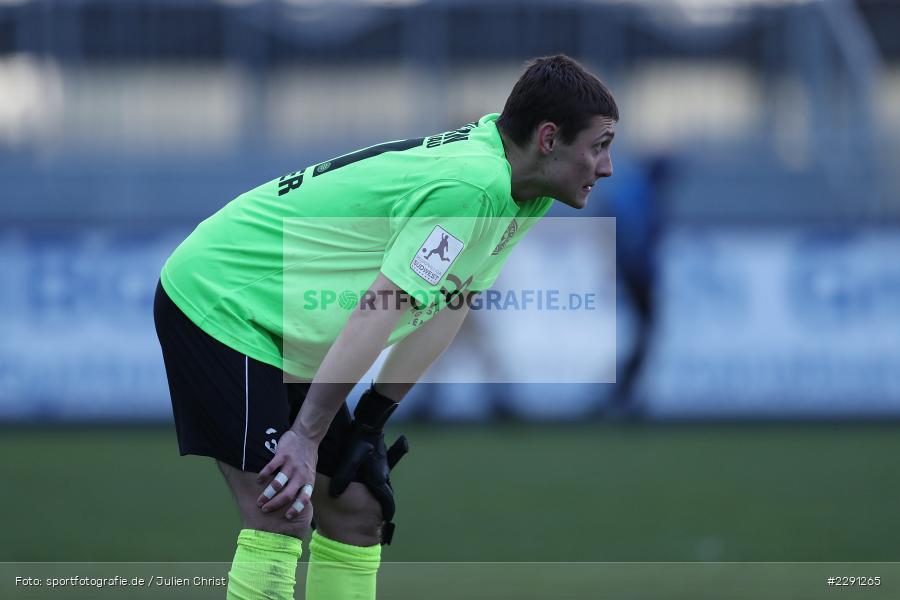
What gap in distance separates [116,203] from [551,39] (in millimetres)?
5402

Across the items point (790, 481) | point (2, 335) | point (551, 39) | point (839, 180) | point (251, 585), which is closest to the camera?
point (251, 585)

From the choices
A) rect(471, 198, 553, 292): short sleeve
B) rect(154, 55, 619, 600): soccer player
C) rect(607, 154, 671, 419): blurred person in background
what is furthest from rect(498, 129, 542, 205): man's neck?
rect(607, 154, 671, 419): blurred person in background

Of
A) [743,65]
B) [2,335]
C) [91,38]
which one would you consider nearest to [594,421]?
[2,335]

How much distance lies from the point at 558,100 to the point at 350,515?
1371 millimetres

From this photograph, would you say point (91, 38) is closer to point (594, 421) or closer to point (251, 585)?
point (594, 421)

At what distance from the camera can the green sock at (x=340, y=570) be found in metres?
3.69

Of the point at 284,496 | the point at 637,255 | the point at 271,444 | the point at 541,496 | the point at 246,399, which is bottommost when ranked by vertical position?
the point at 541,496

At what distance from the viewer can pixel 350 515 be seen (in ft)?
12.1

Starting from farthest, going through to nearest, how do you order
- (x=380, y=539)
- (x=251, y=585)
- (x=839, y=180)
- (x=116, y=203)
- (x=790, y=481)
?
(x=839, y=180) → (x=116, y=203) → (x=790, y=481) → (x=380, y=539) → (x=251, y=585)

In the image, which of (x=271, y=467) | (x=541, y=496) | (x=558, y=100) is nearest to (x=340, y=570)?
(x=271, y=467)

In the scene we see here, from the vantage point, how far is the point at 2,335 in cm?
1039

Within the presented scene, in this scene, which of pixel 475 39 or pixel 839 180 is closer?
pixel 839 180

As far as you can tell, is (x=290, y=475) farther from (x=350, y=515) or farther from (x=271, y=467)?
(x=350, y=515)

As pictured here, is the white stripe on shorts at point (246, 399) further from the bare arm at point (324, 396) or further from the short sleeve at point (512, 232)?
the short sleeve at point (512, 232)
